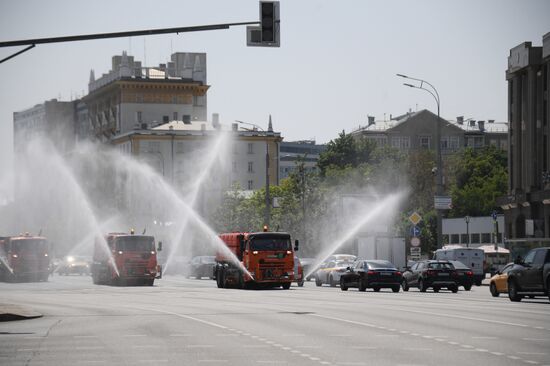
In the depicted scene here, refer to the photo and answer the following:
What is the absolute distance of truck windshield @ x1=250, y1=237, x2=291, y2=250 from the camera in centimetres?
5503

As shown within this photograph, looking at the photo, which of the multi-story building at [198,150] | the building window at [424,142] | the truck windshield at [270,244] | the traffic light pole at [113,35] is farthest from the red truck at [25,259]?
the building window at [424,142]

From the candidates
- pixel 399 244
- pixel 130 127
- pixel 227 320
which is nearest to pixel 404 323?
pixel 227 320

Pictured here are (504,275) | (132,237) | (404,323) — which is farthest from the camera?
(132,237)

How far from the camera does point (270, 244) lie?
182 ft

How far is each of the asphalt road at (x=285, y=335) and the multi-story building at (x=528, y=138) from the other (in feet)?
193

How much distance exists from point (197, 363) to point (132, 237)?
4665cm

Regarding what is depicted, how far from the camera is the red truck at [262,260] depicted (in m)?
54.7

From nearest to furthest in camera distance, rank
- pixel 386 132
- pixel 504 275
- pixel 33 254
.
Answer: pixel 504 275, pixel 33 254, pixel 386 132

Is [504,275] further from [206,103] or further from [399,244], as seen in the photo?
[206,103]

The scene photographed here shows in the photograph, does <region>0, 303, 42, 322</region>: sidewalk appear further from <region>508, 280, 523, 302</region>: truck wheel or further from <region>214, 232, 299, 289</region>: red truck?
<region>214, 232, 299, 289</region>: red truck

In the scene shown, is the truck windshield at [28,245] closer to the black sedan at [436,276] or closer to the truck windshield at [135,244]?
the truck windshield at [135,244]

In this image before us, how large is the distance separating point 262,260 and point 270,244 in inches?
38.4

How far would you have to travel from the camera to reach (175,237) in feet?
374

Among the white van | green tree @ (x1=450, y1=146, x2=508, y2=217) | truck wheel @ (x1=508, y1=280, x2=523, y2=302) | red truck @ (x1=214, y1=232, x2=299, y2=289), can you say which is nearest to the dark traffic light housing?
truck wheel @ (x1=508, y1=280, x2=523, y2=302)
